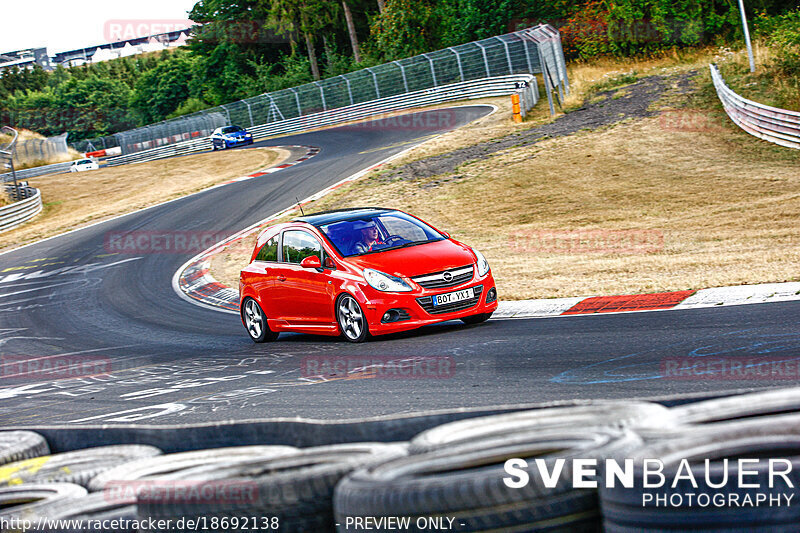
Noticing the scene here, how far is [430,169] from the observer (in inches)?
1129

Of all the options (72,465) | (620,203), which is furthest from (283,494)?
(620,203)

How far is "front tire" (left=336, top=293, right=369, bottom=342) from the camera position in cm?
1052

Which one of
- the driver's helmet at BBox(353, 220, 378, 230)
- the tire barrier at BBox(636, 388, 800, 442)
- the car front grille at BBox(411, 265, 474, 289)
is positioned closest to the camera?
the tire barrier at BBox(636, 388, 800, 442)

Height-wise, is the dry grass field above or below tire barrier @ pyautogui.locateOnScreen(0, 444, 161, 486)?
below

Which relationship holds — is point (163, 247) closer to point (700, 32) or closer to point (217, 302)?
point (217, 302)

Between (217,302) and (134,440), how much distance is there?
38.9ft

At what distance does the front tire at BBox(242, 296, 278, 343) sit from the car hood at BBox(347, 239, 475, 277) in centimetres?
192

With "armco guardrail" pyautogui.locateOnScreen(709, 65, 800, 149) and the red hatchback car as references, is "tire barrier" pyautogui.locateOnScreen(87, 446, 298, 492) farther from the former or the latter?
"armco guardrail" pyautogui.locateOnScreen(709, 65, 800, 149)

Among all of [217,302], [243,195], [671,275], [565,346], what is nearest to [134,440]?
[565,346]

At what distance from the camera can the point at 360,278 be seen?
10555 mm

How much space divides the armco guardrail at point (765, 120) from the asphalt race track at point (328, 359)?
51.9 feet

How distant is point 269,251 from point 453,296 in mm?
3170

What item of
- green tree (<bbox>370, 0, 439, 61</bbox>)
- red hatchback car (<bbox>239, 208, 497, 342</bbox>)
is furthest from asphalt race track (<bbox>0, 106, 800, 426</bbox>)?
green tree (<bbox>370, 0, 439, 61</bbox>)

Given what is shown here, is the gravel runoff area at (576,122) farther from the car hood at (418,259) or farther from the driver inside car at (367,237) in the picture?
the car hood at (418,259)
